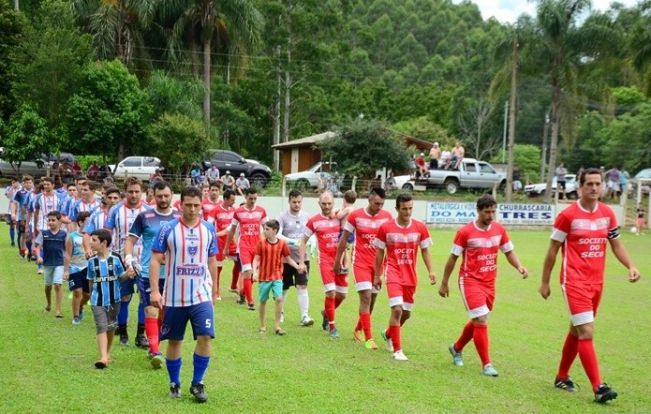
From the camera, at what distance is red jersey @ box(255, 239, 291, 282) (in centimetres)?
1110

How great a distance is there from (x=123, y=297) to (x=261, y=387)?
8.61 feet

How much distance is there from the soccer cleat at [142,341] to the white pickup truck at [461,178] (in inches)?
1161

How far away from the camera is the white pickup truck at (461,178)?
39.4 meters

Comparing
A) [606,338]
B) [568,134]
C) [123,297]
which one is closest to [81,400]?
[123,297]

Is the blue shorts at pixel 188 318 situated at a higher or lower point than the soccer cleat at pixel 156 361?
higher

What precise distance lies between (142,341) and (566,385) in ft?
16.2

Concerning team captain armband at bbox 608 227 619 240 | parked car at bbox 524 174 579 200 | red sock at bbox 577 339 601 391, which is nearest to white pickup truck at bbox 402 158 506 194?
parked car at bbox 524 174 579 200

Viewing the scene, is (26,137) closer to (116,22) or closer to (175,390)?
(116,22)

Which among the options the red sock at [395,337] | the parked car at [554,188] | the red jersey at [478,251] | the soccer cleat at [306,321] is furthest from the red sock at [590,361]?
the parked car at [554,188]

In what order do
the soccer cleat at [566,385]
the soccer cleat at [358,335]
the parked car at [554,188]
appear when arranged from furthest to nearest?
the parked car at [554,188]
the soccer cleat at [358,335]
the soccer cleat at [566,385]

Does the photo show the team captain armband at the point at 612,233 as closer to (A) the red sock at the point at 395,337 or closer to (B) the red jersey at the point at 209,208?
(A) the red sock at the point at 395,337

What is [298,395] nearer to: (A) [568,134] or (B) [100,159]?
(B) [100,159]

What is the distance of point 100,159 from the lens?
40.8 m

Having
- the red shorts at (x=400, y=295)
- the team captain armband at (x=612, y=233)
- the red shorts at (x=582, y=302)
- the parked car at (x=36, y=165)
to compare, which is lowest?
the red shorts at (x=400, y=295)
